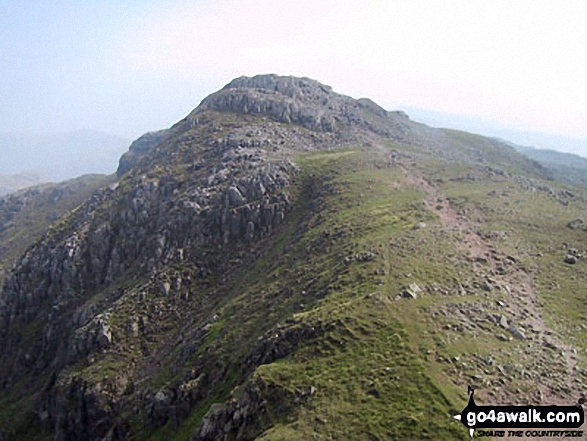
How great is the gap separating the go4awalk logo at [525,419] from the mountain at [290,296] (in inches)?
29.9

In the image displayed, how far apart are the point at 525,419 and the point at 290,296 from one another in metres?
31.5

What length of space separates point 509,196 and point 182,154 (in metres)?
80.1

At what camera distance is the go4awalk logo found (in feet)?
90.4

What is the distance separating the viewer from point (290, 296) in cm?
5588

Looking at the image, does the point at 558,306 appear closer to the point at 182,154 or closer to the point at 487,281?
the point at 487,281

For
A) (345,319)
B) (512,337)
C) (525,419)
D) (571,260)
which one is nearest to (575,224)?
(571,260)

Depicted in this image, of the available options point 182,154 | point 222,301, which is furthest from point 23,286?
point 222,301

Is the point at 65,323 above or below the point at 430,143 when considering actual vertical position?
below

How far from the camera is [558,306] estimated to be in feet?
140

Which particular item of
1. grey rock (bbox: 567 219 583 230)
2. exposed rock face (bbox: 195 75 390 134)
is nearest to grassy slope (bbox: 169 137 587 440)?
grey rock (bbox: 567 219 583 230)

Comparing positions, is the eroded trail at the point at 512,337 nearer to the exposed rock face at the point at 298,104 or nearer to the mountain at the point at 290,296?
the mountain at the point at 290,296

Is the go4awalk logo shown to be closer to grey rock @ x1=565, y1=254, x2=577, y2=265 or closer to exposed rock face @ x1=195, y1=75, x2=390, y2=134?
grey rock @ x1=565, y1=254, x2=577, y2=265

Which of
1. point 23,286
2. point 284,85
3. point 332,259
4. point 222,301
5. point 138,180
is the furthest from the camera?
point 284,85

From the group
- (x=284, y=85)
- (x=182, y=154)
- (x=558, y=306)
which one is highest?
(x=284, y=85)
